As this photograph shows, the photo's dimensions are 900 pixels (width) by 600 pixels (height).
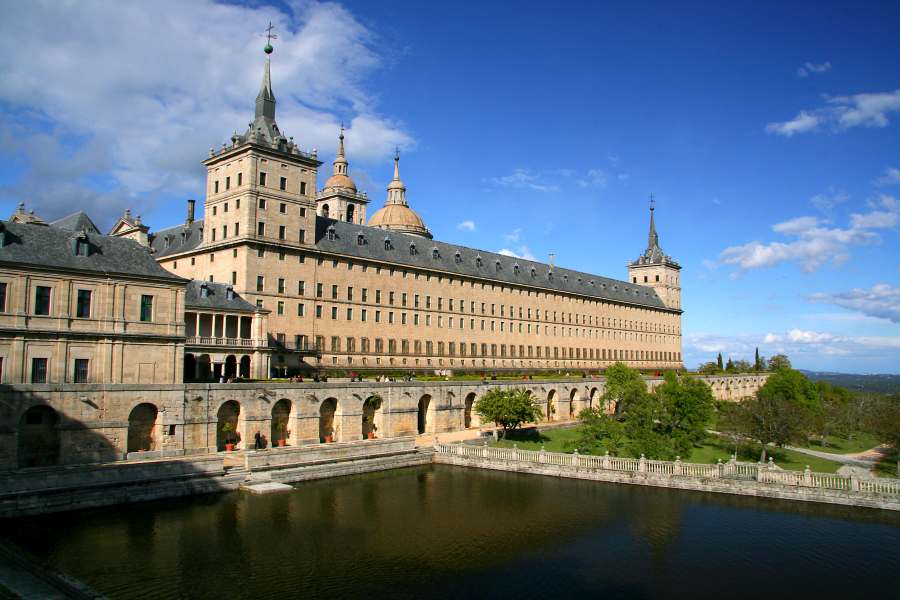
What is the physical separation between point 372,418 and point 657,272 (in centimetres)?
9415

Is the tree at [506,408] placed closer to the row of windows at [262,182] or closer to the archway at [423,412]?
the archway at [423,412]

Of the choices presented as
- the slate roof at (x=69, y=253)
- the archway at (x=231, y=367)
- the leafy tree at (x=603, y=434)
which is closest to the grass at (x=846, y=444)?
the leafy tree at (x=603, y=434)

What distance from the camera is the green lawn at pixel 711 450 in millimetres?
50594

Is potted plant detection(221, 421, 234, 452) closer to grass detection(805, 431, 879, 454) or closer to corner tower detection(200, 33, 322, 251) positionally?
corner tower detection(200, 33, 322, 251)

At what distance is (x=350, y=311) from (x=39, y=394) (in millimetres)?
33761

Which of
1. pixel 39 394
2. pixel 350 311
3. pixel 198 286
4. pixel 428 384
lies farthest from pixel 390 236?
pixel 39 394

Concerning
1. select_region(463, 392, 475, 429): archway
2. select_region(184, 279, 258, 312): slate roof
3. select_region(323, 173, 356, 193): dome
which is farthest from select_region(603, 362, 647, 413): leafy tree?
select_region(323, 173, 356, 193): dome

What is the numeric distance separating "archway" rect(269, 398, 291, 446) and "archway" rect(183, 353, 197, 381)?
8.21 m

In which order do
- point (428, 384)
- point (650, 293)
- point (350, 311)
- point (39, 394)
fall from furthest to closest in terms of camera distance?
point (650, 293) < point (350, 311) < point (428, 384) < point (39, 394)

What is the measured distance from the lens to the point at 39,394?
36.2 metres

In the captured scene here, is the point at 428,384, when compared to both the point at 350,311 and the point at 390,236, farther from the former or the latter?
the point at 390,236

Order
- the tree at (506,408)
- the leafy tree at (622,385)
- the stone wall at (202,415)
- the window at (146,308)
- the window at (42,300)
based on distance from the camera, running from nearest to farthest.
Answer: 1. the stone wall at (202,415)
2. the window at (42,300)
3. the window at (146,308)
4. the tree at (506,408)
5. the leafy tree at (622,385)

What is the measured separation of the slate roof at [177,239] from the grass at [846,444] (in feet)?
195

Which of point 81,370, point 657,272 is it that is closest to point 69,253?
point 81,370
